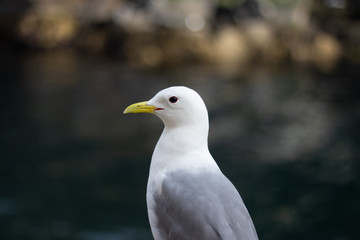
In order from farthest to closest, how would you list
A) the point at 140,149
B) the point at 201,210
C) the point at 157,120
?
the point at 157,120 < the point at 140,149 < the point at 201,210

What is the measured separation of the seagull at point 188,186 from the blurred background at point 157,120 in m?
2.14

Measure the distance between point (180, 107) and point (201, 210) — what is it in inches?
9.1

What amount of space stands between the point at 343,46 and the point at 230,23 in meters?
1.85

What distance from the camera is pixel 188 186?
43.4 inches

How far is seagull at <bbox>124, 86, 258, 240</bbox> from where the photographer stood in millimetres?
1058

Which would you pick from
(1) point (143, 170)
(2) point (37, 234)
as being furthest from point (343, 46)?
(2) point (37, 234)

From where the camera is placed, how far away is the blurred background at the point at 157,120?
3518mm

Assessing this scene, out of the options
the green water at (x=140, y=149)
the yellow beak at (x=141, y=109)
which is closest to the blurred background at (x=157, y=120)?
the green water at (x=140, y=149)

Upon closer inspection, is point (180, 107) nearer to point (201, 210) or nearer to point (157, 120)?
point (201, 210)

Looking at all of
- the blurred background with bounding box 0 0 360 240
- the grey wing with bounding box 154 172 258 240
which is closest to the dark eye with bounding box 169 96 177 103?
the grey wing with bounding box 154 172 258 240

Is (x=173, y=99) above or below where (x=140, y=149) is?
below

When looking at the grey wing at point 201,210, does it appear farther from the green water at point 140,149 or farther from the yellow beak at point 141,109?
the green water at point 140,149

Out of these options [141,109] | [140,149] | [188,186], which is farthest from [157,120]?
[188,186]

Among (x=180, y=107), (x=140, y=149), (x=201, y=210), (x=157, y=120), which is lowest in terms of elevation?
(x=201, y=210)
